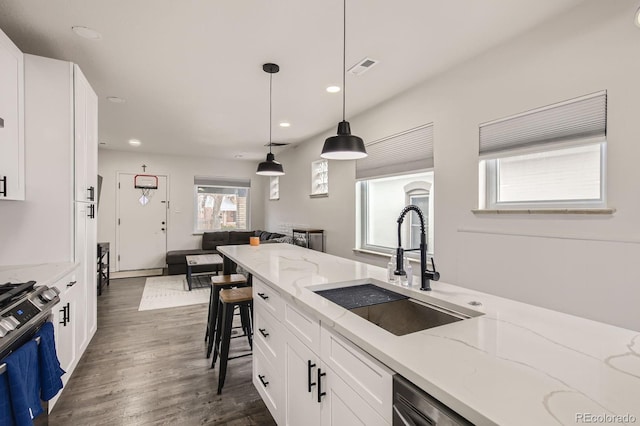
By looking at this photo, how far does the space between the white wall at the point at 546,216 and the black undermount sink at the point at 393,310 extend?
1356 millimetres

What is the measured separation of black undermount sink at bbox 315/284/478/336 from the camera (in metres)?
1.46

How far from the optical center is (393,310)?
155 cm

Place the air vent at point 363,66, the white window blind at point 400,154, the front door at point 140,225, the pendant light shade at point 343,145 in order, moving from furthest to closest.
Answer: the front door at point 140,225
the white window blind at point 400,154
the air vent at point 363,66
the pendant light shade at point 343,145

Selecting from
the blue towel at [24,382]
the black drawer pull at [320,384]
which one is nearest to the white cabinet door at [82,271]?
the blue towel at [24,382]

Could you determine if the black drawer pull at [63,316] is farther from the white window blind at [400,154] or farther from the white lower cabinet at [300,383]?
the white window blind at [400,154]

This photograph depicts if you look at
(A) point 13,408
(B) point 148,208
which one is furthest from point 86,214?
(B) point 148,208

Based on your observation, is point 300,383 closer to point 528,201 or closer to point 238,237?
point 528,201

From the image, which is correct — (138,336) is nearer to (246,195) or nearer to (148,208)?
(148,208)

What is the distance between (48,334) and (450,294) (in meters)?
1.96

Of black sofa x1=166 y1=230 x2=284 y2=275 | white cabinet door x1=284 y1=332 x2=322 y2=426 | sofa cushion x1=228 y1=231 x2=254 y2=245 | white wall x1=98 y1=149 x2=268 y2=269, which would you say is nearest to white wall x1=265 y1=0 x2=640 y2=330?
white cabinet door x1=284 y1=332 x2=322 y2=426

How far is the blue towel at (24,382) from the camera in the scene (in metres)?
1.21

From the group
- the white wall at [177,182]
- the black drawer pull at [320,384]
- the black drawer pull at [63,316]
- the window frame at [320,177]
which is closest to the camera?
the black drawer pull at [320,384]

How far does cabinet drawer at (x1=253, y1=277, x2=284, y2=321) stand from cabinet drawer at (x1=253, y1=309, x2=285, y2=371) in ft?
0.13

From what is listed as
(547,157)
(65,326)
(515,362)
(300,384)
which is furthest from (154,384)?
(547,157)
